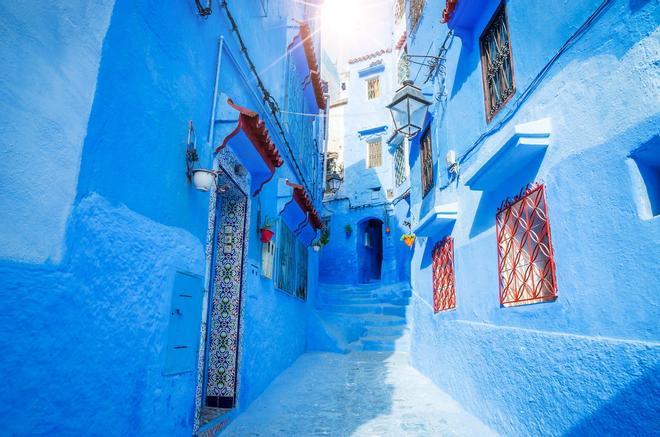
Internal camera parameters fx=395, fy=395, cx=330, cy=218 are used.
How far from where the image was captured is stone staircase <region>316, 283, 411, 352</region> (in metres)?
9.84

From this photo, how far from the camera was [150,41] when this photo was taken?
2951mm

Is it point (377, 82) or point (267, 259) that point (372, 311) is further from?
point (377, 82)

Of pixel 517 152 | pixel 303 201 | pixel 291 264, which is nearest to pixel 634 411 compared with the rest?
pixel 517 152

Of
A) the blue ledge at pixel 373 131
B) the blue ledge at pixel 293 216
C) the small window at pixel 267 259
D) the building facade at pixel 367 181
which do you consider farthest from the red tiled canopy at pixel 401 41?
the small window at pixel 267 259

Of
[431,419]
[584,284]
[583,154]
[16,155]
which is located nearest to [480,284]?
[431,419]

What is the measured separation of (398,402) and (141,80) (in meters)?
4.91

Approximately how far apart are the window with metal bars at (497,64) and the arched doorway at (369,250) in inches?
521

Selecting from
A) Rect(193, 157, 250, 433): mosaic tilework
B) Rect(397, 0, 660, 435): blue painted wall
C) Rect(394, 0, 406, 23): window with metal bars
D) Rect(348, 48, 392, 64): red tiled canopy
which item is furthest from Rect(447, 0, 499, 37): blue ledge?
Rect(348, 48, 392, 64): red tiled canopy

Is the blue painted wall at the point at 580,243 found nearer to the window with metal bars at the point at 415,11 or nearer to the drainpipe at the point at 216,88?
the drainpipe at the point at 216,88

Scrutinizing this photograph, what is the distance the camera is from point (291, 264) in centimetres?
819

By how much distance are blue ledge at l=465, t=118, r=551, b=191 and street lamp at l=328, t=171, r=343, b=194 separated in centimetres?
1472

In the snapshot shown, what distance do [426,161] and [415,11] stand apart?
342 cm

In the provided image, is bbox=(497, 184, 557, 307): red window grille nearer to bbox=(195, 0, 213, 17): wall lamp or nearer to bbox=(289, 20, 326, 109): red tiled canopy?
bbox=(195, 0, 213, 17): wall lamp

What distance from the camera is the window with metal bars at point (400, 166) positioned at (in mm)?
15016
